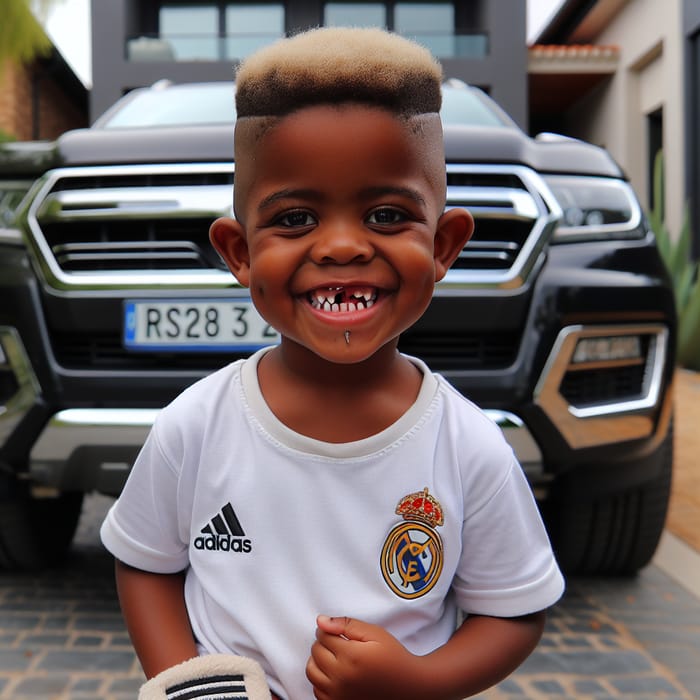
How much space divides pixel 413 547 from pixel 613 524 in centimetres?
203

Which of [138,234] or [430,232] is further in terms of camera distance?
[138,234]

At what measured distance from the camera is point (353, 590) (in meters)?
1.07

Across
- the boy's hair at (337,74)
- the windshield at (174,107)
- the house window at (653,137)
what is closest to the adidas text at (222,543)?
the boy's hair at (337,74)

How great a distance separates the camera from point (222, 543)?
1.10m

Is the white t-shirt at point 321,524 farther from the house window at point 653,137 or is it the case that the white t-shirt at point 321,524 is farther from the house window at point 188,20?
the house window at point 188,20

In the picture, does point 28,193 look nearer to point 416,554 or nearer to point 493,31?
point 416,554

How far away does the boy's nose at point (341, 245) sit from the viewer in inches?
38.6

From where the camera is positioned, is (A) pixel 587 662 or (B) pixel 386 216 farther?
(A) pixel 587 662

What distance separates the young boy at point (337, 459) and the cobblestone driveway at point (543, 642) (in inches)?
51.3

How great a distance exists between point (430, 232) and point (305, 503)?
345 millimetres

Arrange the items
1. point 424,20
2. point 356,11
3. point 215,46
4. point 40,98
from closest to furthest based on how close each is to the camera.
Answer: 1. point 40,98
2. point 215,46
3. point 356,11
4. point 424,20

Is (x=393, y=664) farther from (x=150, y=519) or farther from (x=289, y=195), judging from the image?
(x=289, y=195)

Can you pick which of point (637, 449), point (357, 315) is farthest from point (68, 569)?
point (357, 315)

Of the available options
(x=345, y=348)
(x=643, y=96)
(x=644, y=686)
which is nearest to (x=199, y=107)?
(x=644, y=686)
